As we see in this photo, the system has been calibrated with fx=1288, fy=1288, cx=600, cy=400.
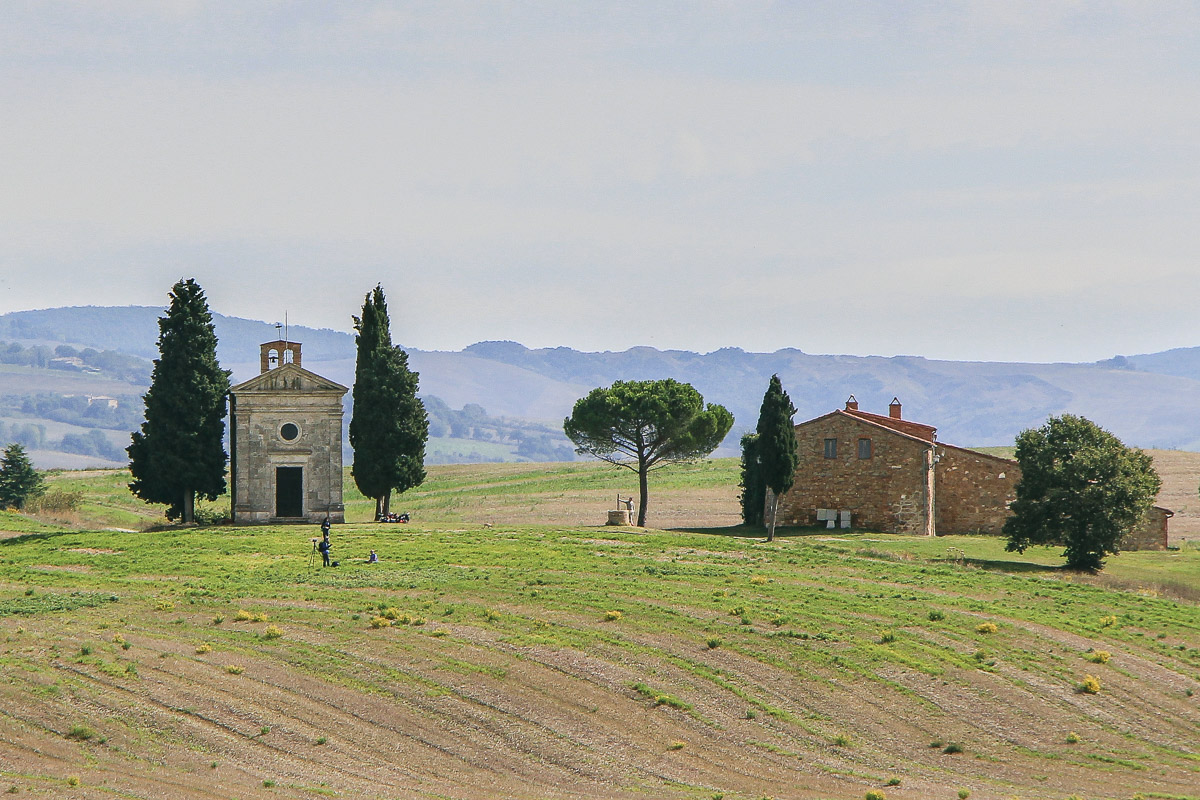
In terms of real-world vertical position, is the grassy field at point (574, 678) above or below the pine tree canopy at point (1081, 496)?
below

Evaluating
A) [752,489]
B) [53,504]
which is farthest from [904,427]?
[53,504]

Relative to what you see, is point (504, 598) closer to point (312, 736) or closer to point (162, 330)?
point (312, 736)

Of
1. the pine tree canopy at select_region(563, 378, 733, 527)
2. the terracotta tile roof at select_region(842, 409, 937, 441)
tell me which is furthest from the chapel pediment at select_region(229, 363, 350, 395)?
the terracotta tile roof at select_region(842, 409, 937, 441)

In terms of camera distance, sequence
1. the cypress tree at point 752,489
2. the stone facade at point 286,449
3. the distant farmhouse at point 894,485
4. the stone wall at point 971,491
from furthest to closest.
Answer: the cypress tree at point 752,489 < the stone wall at point 971,491 < the distant farmhouse at point 894,485 < the stone facade at point 286,449

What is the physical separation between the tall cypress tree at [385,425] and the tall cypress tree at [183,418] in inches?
297

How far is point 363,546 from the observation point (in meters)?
60.1

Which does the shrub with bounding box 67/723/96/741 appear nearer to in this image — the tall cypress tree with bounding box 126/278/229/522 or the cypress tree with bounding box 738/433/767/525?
the tall cypress tree with bounding box 126/278/229/522

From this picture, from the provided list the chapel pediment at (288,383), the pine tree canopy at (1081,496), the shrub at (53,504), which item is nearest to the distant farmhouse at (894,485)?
the pine tree canopy at (1081,496)

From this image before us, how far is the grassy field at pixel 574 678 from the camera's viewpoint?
3173 centimetres

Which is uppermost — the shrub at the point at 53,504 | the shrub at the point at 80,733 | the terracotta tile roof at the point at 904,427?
the terracotta tile roof at the point at 904,427

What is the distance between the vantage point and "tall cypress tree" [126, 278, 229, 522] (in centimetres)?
6950

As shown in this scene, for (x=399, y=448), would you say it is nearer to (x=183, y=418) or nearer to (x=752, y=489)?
(x=183, y=418)

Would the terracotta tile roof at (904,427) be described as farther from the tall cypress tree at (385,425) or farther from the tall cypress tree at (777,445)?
the tall cypress tree at (385,425)

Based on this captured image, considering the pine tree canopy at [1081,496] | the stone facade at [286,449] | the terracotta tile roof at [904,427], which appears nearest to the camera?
the pine tree canopy at [1081,496]
